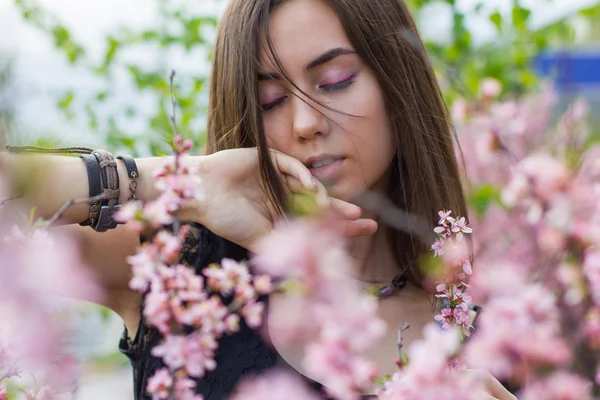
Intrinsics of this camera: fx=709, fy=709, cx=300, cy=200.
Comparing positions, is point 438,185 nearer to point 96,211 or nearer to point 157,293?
point 96,211

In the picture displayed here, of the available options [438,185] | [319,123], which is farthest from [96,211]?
[438,185]

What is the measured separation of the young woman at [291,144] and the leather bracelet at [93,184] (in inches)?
0.4

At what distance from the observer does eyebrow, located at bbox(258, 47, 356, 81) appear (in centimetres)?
128

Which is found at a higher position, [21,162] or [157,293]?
[21,162]

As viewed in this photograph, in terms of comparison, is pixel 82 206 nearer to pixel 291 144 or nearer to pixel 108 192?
pixel 108 192

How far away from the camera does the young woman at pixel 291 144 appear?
1264mm

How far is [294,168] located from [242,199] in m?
0.11

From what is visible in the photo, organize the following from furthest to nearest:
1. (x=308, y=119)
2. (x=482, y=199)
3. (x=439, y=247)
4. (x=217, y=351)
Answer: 1. (x=482, y=199)
2. (x=217, y=351)
3. (x=308, y=119)
4. (x=439, y=247)

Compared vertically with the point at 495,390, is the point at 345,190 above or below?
above

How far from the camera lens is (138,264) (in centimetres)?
71

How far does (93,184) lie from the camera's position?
3.78 feet

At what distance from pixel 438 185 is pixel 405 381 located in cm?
101

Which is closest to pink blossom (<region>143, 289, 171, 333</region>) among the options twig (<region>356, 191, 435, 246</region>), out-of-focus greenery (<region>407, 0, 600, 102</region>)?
twig (<region>356, 191, 435, 246</region>)

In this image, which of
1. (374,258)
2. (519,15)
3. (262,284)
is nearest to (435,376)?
(262,284)
